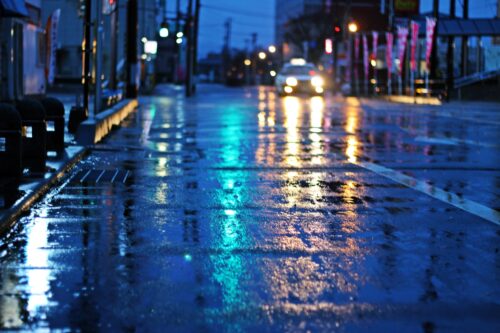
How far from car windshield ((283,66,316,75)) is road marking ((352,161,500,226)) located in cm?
3981

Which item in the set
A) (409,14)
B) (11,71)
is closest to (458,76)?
(409,14)

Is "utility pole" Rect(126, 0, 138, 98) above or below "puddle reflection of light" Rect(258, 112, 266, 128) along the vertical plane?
above

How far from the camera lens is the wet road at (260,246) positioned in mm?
5508

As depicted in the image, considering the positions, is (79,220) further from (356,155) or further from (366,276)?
(356,155)

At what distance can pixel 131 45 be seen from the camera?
35.6 m

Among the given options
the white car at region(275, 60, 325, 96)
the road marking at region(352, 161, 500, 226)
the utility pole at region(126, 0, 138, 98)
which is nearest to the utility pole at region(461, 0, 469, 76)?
the white car at region(275, 60, 325, 96)

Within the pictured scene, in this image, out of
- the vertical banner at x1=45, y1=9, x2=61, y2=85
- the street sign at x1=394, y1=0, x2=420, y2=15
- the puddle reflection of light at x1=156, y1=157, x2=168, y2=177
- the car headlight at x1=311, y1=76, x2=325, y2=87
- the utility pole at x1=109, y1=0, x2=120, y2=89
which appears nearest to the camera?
the puddle reflection of light at x1=156, y1=157, x2=168, y2=177

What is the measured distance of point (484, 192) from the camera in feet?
36.9

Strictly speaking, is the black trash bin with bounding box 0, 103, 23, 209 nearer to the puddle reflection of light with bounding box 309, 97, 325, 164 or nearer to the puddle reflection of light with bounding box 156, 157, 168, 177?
the puddle reflection of light with bounding box 156, 157, 168, 177

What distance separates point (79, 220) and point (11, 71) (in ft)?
79.2

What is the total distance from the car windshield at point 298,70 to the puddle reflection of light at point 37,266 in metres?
45.8

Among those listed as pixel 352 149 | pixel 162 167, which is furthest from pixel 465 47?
pixel 162 167

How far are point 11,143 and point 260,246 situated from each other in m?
4.56

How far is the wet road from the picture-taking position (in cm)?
551
